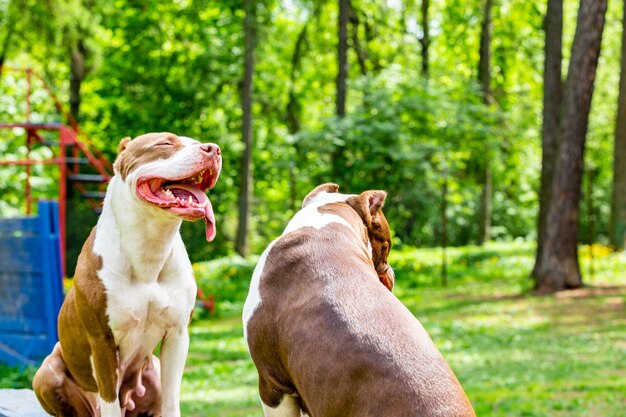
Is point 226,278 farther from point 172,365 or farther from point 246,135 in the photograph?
point 172,365

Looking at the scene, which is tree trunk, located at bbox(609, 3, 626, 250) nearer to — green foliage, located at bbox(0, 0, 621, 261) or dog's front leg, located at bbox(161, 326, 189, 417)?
green foliage, located at bbox(0, 0, 621, 261)

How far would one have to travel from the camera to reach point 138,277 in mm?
4062

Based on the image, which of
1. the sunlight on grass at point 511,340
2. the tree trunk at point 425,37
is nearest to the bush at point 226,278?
the sunlight on grass at point 511,340

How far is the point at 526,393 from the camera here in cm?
873

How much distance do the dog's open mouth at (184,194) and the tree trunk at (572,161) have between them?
1425cm

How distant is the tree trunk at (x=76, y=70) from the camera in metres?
23.4

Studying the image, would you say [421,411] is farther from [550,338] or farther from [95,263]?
[550,338]

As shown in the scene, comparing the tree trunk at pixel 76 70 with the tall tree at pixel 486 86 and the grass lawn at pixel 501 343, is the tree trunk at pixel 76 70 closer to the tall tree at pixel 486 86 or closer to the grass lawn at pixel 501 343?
the grass lawn at pixel 501 343

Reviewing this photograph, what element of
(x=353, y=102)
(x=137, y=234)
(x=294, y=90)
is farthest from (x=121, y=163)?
(x=294, y=90)

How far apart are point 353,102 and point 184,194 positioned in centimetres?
2549

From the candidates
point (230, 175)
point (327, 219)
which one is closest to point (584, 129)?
point (230, 175)

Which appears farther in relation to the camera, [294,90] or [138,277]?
[294,90]

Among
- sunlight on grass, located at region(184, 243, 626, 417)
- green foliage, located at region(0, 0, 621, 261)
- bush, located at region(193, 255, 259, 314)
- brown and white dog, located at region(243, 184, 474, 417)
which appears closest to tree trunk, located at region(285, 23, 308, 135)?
green foliage, located at region(0, 0, 621, 261)

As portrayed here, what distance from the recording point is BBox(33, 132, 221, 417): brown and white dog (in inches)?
152
